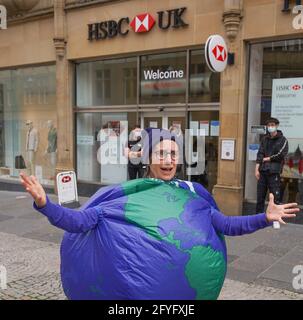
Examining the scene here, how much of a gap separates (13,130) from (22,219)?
5727mm

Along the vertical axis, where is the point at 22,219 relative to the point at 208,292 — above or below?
below

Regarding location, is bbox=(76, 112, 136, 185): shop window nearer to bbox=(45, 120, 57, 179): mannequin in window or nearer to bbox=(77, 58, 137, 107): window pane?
bbox=(77, 58, 137, 107): window pane

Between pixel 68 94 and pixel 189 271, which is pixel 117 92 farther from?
pixel 189 271

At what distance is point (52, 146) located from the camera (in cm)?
1233

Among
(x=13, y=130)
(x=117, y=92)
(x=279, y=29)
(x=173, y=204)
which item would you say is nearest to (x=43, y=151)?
(x=13, y=130)

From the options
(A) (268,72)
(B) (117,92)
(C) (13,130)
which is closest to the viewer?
(A) (268,72)

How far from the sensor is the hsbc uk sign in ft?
A: 29.9

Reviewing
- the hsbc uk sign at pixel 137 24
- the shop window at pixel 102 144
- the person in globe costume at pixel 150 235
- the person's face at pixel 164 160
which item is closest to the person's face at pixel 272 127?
the hsbc uk sign at pixel 137 24

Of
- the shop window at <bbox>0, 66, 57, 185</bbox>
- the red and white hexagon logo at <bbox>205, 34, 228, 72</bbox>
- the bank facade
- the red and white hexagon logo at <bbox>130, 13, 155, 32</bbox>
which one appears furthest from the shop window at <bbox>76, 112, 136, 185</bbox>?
the red and white hexagon logo at <bbox>205, 34, 228, 72</bbox>

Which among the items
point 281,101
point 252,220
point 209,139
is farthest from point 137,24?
point 252,220

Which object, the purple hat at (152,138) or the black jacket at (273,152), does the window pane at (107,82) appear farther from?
the purple hat at (152,138)

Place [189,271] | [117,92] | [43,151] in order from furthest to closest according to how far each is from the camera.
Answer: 1. [43,151]
2. [117,92]
3. [189,271]

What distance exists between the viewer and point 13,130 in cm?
1372

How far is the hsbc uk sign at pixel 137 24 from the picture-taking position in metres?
9.10
